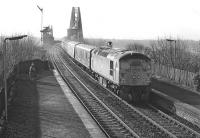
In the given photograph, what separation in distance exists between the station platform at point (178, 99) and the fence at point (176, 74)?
149 cm

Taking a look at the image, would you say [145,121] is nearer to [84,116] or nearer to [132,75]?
[84,116]

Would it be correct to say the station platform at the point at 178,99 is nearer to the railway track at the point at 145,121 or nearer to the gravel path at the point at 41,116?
the railway track at the point at 145,121

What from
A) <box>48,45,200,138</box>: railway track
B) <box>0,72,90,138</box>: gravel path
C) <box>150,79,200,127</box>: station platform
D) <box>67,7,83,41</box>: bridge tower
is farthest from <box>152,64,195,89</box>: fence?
<box>67,7,83,41</box>: bridge tower

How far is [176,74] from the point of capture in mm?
31891

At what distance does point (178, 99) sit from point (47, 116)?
32.7 ft

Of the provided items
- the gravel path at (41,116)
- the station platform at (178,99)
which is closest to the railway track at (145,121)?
the station platform at (178,99)

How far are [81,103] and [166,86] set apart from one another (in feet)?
32.0

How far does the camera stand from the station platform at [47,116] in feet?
49.6

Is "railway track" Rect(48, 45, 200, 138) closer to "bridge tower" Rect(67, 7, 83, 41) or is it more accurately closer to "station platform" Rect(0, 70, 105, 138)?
"station platform" Rect(0, 70, 105, 138)

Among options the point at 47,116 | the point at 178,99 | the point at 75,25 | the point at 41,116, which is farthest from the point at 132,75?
the point at 75,25

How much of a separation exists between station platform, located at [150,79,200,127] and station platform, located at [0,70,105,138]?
17.9ft

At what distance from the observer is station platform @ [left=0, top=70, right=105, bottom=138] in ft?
49.6

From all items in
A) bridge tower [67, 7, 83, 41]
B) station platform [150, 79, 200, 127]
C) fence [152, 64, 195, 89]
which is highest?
bridge tower [67, 7, 83, 41]

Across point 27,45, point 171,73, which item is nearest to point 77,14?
point 27,45
